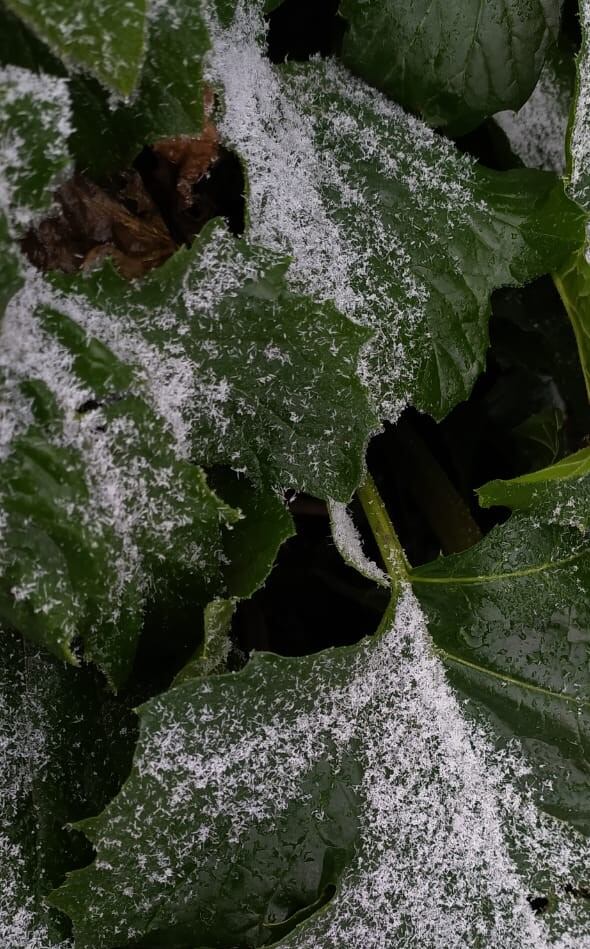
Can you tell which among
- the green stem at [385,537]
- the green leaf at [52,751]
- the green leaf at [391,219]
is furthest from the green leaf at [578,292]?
the green leaf at [52,751]

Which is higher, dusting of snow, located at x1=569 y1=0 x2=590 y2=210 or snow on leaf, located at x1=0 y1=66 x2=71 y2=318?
dusting of snow, located at x1=569 y1=0 x2=590 y2=210

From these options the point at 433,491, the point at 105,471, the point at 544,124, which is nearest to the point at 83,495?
the point at 105,471

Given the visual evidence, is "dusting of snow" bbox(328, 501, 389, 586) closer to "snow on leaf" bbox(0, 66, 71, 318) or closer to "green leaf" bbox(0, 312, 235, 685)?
"green leaf" bbox(0, 312, 235, 685)

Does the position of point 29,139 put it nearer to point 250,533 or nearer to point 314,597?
point 250,533

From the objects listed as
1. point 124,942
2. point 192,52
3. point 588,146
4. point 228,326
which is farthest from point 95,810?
point 588,146

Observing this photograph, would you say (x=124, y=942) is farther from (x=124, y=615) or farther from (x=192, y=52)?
(x=192, y=52)

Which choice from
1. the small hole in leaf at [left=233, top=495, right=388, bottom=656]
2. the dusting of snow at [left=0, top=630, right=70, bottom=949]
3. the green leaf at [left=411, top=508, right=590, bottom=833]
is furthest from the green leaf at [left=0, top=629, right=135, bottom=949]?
the green leaf at [left=411, top=508, right=590, bottom=833]
